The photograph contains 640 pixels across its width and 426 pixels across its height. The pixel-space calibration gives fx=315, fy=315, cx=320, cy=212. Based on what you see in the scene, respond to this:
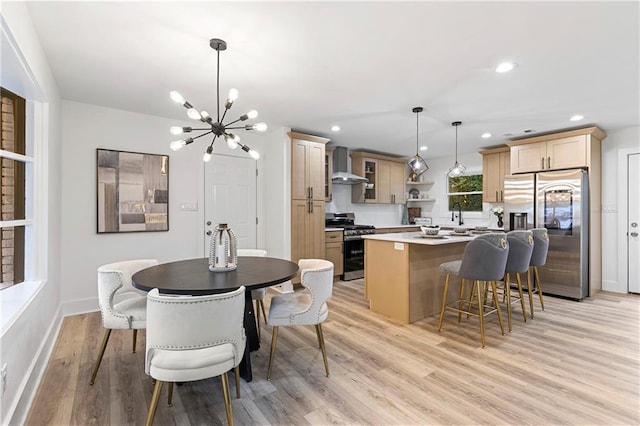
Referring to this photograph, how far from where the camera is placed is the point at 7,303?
1.88 m

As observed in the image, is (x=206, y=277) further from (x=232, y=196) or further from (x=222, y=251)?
(x=232, y=196)

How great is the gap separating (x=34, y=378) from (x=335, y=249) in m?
3.82

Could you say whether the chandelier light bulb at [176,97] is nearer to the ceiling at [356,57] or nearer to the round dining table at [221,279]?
the ceiling at [356,57]

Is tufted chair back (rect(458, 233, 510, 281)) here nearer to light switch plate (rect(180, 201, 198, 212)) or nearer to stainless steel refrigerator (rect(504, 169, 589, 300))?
stainless steel refrigerator (rect(504, 169, 589, 300))

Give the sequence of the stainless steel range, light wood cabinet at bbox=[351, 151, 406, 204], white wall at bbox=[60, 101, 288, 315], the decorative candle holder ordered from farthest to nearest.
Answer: light wood cabinet at bbox=[351, 151, 406, 204], the stainless steel range, white wall at bbox=[60, 101, 288, 315], the decorative candle holder

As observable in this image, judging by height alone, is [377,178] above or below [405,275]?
above

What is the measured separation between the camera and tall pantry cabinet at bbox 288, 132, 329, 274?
4.60 meters

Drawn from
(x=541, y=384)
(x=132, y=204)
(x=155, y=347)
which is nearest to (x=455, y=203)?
(x=541, y=384)

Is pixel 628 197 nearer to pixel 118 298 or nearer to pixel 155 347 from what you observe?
pixel 155 347


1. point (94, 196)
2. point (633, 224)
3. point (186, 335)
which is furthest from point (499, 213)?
point (94, 196)

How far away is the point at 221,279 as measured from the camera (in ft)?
6.70

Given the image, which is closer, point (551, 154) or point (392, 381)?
point (392, 381)

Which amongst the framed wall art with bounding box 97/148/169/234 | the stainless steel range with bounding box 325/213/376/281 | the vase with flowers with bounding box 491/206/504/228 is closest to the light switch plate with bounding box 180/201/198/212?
the framed wall art with bounding box 97/148/169/234

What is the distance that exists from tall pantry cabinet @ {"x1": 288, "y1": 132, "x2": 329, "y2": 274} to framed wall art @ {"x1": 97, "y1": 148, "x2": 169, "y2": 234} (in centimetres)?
170
